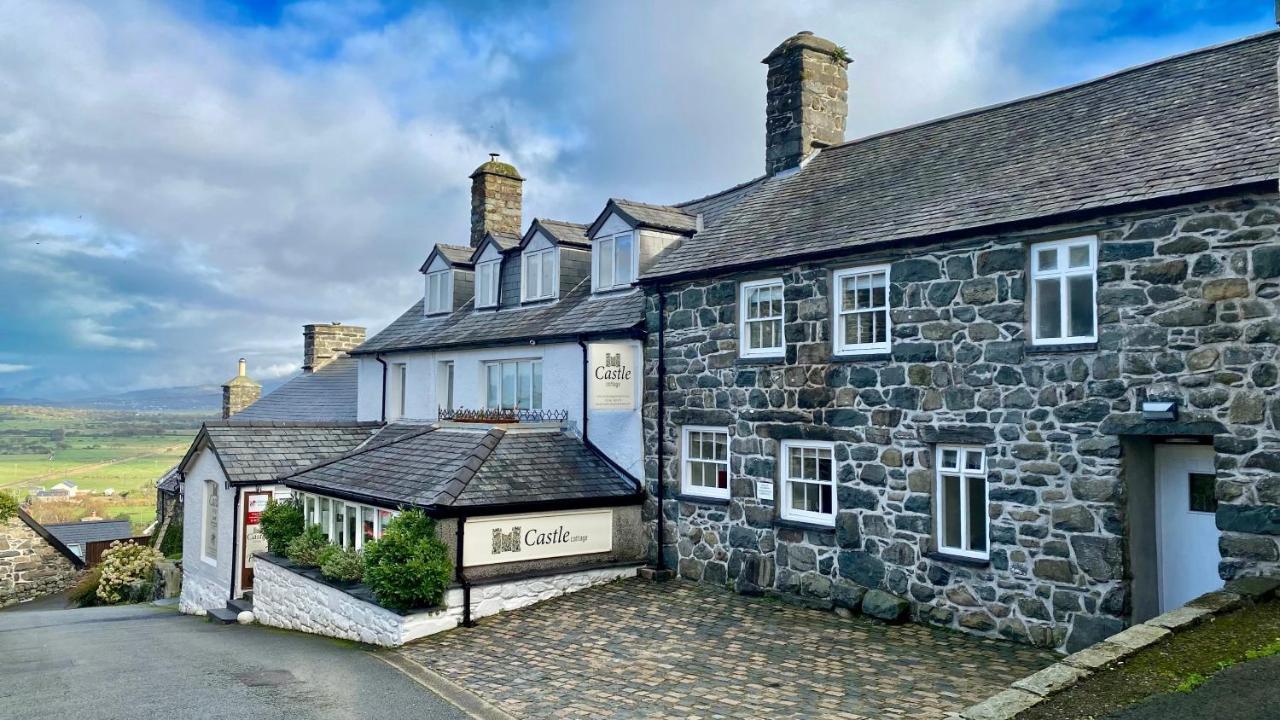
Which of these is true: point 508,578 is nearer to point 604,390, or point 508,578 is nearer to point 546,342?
point 604,390

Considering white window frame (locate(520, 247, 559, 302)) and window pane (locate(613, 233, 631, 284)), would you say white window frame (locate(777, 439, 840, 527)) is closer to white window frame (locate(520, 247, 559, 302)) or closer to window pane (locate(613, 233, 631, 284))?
window pane (locate(613, 233, 631, 284))

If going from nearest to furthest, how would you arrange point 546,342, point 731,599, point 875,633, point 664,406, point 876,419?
point 875,633
point 876,419
point 731,599
point 664,406
point 546,342

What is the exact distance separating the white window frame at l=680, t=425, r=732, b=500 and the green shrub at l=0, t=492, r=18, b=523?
2318cm

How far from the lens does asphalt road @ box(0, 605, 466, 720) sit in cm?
1009

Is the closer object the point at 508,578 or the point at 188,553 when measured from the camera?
the point at 508,578

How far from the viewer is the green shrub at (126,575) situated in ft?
88.7

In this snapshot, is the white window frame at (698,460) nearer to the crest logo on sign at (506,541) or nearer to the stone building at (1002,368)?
the stone building at (1002,368)

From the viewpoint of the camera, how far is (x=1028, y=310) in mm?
11367

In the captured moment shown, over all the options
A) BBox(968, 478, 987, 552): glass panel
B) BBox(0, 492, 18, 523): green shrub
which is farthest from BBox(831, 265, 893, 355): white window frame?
BBox(0, 492, 18, 523): green shrub

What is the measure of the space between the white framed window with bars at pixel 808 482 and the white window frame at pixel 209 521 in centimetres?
1440

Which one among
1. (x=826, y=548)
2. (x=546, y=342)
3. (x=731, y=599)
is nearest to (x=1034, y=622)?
(x=826, y=548)

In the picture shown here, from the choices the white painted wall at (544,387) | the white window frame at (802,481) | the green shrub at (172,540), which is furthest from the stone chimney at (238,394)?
the white window frame at (802,481)

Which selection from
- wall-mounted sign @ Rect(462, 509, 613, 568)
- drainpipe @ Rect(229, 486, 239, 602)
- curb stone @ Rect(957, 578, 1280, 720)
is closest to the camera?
curb stone @ Rect(957, 578, 1280, 720)

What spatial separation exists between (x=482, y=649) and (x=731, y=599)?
4.14 meters
